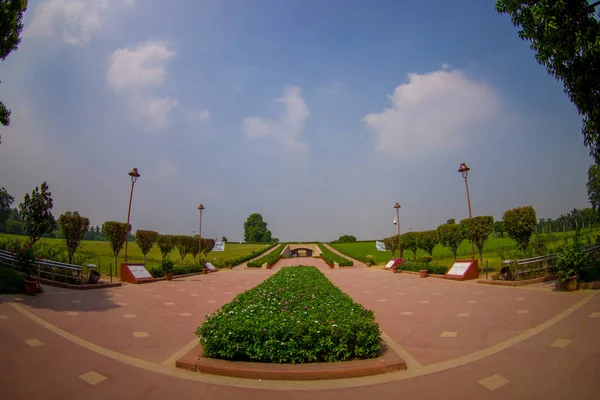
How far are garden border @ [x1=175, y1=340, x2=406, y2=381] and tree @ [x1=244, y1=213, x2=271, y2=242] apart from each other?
393 feet

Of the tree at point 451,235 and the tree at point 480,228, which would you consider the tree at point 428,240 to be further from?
the tree at point 480,228

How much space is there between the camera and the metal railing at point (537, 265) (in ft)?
39.0

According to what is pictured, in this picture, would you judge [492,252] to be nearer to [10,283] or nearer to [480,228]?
[480,228]

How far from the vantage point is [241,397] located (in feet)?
10.7

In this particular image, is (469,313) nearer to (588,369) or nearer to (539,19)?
(588,369)

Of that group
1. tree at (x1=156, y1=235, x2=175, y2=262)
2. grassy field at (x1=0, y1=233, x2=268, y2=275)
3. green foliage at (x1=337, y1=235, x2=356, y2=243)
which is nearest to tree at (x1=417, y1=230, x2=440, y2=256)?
grassy field at (x1=0, y1=233, x2=268, y2=275)

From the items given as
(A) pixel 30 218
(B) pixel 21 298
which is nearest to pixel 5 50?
(B) pixel 21 298

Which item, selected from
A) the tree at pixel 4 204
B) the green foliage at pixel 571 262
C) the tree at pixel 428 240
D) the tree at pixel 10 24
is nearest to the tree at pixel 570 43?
the green foliage at pixel 571 262

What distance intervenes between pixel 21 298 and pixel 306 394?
9.74m

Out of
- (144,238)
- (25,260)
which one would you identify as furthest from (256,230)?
(25,260)

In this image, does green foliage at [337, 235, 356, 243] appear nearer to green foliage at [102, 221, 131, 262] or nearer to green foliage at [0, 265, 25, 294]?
green foliage at [102, 221, 131, 262]

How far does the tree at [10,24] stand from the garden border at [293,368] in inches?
474

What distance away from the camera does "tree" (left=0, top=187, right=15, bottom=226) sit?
64.7 metres

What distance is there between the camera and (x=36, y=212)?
17484 mm
